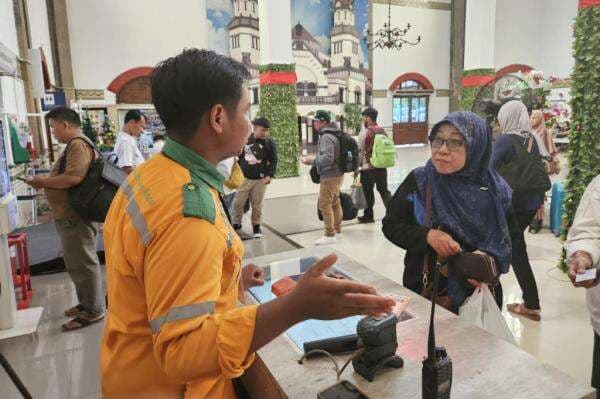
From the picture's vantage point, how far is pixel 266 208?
754cm

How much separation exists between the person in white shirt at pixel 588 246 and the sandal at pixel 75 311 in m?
3.35

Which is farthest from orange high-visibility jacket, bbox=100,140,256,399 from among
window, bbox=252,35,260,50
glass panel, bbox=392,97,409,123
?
glass panel, bbox=392,97,409,123

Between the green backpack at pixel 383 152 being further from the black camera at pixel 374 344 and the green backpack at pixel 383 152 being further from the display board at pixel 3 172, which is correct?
the black camera at pixel 374 344

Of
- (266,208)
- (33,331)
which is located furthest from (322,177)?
(33,331)

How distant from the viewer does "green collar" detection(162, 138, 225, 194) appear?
93 centimetres

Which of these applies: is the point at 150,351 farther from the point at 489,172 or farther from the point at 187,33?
the point at 187,33

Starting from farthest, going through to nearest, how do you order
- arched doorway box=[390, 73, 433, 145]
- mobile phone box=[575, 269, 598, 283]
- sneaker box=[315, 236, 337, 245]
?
arched doorway box=[390, 73, 433, 145] → sneaker box=[315, 236, 337, 245] → mobile phone box=[575, 269, 598, 283]

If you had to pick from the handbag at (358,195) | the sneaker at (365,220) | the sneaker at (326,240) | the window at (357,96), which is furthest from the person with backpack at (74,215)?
the window at (357,96)

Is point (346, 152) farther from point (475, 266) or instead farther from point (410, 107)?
point (410, 107)

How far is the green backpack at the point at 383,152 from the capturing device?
225 inches

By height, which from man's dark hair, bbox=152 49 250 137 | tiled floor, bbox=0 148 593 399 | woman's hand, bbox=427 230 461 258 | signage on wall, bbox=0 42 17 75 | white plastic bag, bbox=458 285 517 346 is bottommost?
tiled floor, bbox=0 148 593 399

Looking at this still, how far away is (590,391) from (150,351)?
1.08 meters

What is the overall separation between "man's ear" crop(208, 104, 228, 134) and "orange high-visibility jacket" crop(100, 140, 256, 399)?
8 centimetres

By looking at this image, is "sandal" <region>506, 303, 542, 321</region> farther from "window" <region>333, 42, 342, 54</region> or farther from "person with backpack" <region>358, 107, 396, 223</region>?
"window" <region>333, 42, 342, 54</region>
